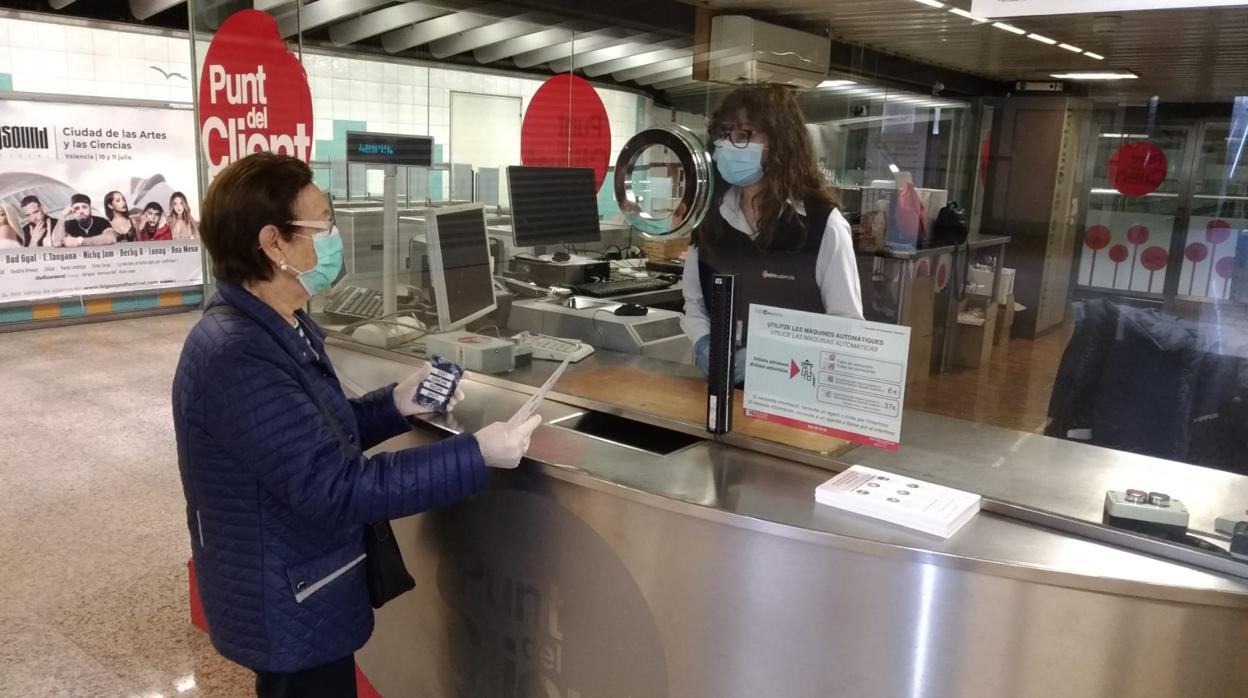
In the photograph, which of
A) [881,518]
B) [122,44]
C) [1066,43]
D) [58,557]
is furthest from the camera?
[122,44]

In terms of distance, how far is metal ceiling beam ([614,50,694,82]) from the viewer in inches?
103

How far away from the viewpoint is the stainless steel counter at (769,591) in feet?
4.47

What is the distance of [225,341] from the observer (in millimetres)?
1452

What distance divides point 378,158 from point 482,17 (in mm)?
1113

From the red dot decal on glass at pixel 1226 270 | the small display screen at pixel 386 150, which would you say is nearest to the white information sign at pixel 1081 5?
the red dot decal on glass at pixel 1226 270

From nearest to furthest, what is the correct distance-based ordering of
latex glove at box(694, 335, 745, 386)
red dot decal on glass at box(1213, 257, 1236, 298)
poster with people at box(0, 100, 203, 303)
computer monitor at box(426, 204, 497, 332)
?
latex glove at box(694, 335, 745, 386), red dot decal on glass at box(1213, 257, 1236, 298), computer monitor at box(426, 204, 497, 332), poster with people at box(0, 100, 203, 303)

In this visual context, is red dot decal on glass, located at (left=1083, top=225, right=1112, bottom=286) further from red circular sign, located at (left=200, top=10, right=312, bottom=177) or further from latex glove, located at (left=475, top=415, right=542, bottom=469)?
red circular sign, located at (left=200, top=10, right=312, bottom=177)

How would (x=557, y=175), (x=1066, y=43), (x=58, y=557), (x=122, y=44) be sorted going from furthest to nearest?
(x=122, y=44)
(x=58, y=557)
(x=557, y=175)
(x=1066, y=43)

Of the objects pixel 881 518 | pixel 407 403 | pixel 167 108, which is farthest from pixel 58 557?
pixel 167 108

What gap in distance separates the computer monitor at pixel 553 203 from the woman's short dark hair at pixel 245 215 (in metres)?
1.52

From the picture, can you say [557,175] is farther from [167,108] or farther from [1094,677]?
[167,108]

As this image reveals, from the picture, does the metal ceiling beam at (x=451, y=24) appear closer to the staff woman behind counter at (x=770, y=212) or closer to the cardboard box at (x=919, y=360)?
the staff woman behind counter at (x=770, y=212)

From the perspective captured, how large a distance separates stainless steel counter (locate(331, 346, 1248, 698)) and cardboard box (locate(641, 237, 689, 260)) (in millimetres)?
559

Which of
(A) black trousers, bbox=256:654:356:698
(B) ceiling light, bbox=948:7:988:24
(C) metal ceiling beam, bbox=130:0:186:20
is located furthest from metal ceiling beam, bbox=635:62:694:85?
(C) metal ceiling beam, bbox=130:0:186:20
